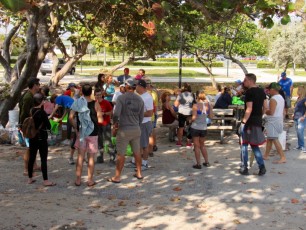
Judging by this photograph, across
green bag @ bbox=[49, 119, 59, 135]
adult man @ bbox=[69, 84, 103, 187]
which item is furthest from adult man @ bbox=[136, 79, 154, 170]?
green bag @ bbox=[49, 119, 59, 135]

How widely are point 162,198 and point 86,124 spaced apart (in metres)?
1.63

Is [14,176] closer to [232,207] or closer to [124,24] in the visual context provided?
[232,207]

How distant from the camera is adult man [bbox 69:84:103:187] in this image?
7.11 meters

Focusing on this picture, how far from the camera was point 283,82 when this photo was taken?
14.6 meters

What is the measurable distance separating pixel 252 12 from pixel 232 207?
317cm

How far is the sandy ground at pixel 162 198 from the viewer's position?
5797 millimetres

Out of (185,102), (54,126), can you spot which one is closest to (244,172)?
(185,102)

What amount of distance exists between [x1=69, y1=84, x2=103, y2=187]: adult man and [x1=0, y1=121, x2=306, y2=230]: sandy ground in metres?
0.43

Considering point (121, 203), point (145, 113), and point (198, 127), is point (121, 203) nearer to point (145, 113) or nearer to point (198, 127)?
point (145, 113)

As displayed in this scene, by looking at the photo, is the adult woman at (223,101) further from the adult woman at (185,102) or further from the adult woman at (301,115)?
the adult woman at (301,115)

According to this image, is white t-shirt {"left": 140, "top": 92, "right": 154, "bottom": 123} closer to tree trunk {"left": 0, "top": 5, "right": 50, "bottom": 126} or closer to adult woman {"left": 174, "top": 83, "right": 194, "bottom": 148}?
adult woman {"left": 174, "top": 83, "right": 194, "bottom": 148}

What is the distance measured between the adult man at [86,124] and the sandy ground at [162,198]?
43 centimetres

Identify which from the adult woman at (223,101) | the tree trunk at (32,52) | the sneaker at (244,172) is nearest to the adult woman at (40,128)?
the sneaker at (244,172)

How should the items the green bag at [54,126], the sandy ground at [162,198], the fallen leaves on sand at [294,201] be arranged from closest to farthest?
1. the sandy ground at [162,198]
2. the fallen leaves on sand at [294,201]
3. the green bag at [54,126]
